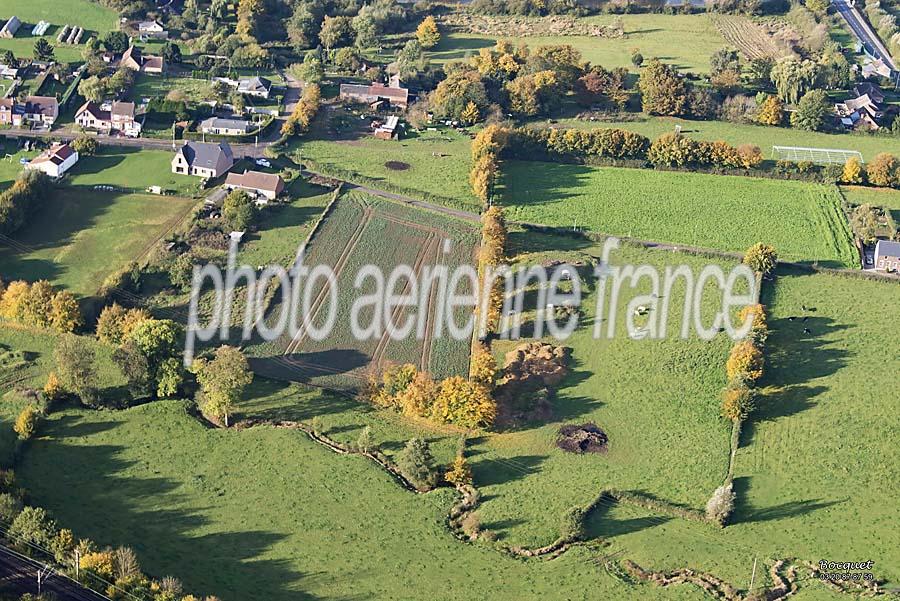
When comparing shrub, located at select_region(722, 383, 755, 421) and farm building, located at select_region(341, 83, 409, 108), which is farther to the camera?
farm building, located at select_region(341, 83, 409, 108)

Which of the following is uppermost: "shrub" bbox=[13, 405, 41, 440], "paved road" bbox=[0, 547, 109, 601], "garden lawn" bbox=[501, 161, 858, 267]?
"garden lawn" bbox=[501, 161, 858, 267]

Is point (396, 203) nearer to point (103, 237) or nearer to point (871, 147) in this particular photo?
point (103, 237)

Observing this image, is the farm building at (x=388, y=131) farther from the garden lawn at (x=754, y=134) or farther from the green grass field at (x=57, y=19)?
the green grass field at (x=57, y=19)

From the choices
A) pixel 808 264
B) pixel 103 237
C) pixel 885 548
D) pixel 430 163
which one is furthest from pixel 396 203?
pixel 885 548

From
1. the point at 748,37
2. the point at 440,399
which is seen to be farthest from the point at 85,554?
the point at 748,37

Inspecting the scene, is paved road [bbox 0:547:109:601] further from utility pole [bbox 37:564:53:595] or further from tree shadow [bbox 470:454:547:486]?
tree shadow [bbox 470:454:547:486]

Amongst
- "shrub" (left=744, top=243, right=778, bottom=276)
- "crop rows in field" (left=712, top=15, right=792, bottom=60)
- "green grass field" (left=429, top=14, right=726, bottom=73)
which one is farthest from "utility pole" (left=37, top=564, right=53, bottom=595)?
"crop rows in field" (left=712, top=15, right=792, bottom=60)
